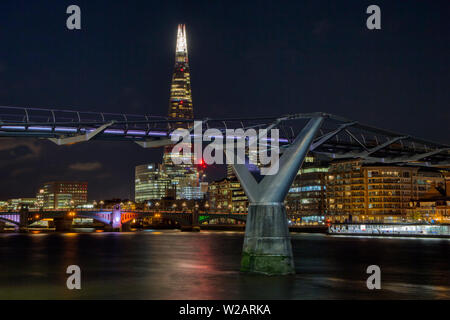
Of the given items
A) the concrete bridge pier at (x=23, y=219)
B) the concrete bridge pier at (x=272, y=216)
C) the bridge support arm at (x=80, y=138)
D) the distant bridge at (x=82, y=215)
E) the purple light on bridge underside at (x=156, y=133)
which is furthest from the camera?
the concrete bridge pier at (x=23, y=219)

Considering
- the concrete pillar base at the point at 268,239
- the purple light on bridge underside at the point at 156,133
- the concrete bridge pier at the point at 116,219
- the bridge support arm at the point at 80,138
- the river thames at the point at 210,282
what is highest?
the purple light on bridge underside at the point at 156,133

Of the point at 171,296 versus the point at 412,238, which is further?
the point at 412,238

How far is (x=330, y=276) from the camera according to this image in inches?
1861

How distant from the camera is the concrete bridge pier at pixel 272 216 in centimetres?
3619

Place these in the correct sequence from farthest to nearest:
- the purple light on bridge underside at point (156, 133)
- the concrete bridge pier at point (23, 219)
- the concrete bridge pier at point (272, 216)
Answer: the concrete bridge pier at point (23, 219), the purple light on bridge underside at point (156, 133), the concrete bridge pier at point (272, 216)

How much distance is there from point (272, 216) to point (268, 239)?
156 cm

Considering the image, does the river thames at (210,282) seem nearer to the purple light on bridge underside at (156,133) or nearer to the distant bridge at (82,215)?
the purple light on bridge underside at (156,133)

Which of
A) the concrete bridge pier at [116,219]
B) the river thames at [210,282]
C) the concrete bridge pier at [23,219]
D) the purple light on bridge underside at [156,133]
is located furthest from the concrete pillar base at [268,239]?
the concrete bridge pier at [23,219]

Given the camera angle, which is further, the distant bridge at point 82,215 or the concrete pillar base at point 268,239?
the distant bridge at point 82,215

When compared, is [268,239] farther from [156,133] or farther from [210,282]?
[156,133]

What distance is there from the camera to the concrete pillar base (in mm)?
36219
